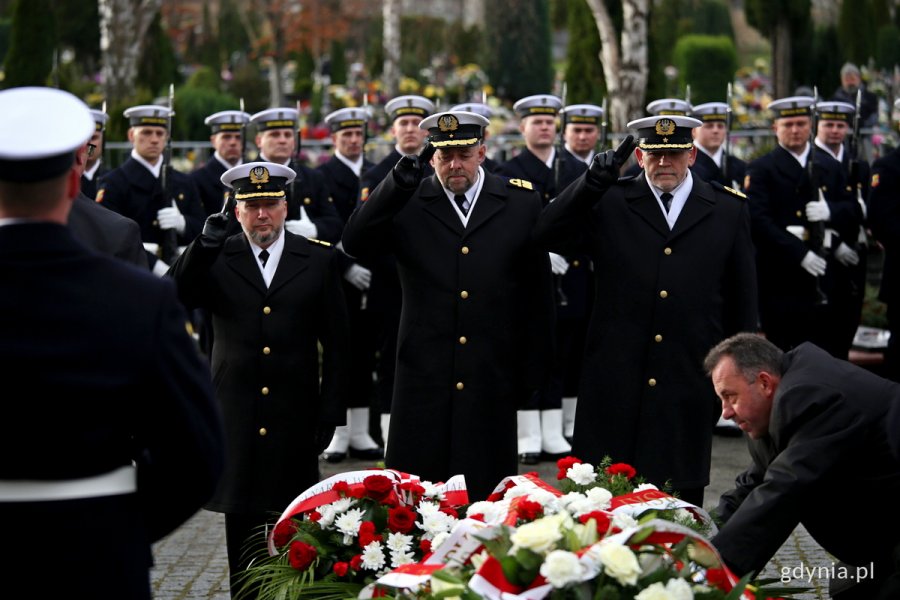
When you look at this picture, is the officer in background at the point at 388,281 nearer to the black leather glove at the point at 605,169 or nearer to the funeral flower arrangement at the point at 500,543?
Result: the black leather glove at the point at 605,169

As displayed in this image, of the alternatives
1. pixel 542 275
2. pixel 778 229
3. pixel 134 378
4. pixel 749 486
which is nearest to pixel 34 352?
pixel 134 378

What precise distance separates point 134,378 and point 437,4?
52128 mm

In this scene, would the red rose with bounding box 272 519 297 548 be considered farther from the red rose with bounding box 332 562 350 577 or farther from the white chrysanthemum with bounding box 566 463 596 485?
the white chrysanthemum with bounding box 566 463 596 485

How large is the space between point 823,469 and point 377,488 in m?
1.49

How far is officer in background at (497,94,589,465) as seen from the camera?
920 cm

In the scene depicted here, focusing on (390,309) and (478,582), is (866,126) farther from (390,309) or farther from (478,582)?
(478,582)

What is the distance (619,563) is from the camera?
3.70 meters

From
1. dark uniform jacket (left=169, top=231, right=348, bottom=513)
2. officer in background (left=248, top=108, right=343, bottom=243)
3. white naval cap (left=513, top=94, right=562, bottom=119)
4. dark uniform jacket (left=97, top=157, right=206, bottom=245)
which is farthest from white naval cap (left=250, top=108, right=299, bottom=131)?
dark uniform jacket (left=169, top=231, right=348, bottom=513)

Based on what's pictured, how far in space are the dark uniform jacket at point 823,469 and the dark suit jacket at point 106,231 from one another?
2328 mm

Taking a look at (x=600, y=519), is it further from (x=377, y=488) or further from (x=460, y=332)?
(x=460, y=332)

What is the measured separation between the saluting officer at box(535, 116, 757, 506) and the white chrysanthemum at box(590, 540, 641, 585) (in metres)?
2.53

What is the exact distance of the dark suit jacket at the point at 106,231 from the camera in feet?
17.4

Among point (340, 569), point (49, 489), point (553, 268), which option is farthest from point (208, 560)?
point (49, 489)

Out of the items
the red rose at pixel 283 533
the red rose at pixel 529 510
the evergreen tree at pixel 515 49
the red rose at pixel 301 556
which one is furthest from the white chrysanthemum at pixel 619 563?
the evergreen tree at pixel 515 49
